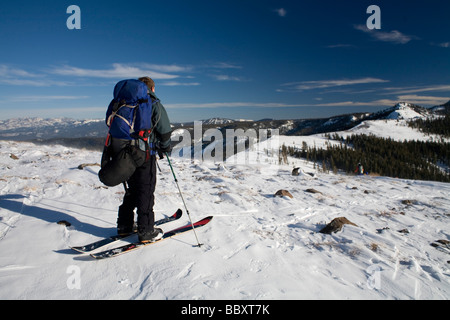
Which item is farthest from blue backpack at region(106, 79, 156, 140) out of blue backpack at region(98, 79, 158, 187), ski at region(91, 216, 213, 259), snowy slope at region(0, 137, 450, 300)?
snowy slope at region(0, 137, 450, 300)

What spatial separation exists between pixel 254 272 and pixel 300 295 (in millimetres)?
711

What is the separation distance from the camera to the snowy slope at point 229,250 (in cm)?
283

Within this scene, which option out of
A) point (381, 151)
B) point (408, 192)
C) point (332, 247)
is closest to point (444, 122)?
point (381, 151)

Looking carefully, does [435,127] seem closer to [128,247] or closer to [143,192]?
[143,192]

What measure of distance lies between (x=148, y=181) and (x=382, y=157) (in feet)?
161

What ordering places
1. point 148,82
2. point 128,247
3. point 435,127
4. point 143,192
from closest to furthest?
1. point 128,247
2. point 143,192
3. point 148,82
4. point 435,127

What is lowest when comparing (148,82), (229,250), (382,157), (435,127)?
(382,157)

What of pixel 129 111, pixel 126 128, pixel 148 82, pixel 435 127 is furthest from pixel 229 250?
pixel 435 127

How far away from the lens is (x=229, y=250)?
3895 millimetres

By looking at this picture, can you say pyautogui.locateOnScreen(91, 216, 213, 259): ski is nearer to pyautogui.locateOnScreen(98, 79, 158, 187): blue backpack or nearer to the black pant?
the black pant

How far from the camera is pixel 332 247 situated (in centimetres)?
429

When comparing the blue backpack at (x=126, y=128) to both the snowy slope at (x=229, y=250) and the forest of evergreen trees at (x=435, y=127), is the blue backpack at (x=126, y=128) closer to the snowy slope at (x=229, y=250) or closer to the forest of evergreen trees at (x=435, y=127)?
the snowy slope at (x=229, y=250)

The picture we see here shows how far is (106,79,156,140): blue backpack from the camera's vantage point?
11.4 feet
